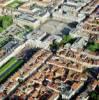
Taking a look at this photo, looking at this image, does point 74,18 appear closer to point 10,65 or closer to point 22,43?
point 22,43

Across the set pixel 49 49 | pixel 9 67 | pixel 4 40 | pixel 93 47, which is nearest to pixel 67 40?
pixel 49 49

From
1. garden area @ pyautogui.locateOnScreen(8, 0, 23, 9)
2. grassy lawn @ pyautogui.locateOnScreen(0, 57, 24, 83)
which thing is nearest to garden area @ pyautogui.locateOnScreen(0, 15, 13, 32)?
garden area @ pyautogui.locateOnScreen(8, 0, 23, 9)

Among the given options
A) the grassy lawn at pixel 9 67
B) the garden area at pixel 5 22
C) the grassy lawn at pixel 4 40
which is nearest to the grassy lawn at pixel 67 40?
the grassy lawn at pixel 9 67

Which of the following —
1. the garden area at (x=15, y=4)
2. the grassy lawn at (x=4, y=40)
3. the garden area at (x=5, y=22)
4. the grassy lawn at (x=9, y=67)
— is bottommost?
the grassy lawn at (x=9, y=67)

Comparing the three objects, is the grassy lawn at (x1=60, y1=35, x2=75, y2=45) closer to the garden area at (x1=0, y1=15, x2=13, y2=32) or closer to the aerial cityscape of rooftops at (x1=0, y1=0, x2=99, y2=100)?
the aerial cityscape of rooftops at (x1=0, y1=0, x2=99, y2=100)

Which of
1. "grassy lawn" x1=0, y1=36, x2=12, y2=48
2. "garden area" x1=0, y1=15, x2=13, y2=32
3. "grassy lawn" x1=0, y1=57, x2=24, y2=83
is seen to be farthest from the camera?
"garden area" x1=0, y1=15, x2=13, y2=32

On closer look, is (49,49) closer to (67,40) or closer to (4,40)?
(67,40)

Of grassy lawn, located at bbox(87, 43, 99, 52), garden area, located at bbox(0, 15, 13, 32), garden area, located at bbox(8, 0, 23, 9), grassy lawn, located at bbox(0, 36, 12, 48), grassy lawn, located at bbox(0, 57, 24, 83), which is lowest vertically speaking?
grassy lawn, located at bbox(0, 57, 24, 83)

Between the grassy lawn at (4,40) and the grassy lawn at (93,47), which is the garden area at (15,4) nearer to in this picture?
the grassy lawn at (4,40)
